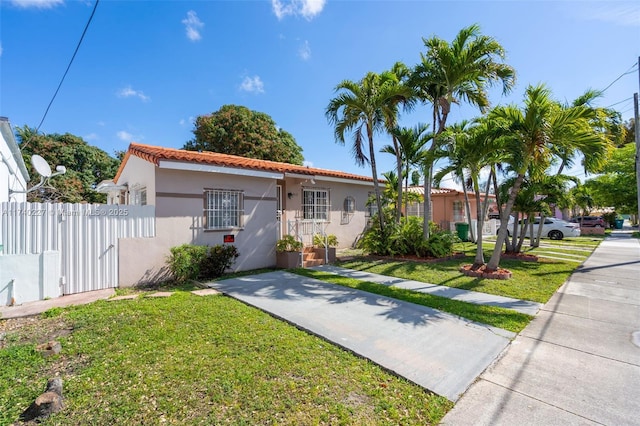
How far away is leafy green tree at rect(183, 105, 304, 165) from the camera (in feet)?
84.5

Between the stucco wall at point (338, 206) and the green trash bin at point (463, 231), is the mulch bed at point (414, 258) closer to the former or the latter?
the stucco wall at point (338, 206)

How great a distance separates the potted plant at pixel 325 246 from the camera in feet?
33.9

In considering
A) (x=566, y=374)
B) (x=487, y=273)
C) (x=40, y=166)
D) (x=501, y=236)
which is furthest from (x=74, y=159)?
(x=566, y=374)

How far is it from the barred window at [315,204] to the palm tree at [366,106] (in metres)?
2.32

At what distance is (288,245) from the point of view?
32.1ft

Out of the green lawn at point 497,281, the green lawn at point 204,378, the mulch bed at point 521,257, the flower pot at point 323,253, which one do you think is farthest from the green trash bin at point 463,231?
the green lawn at point 204,378

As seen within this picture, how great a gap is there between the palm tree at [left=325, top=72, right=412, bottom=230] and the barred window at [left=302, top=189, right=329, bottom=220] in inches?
91.4

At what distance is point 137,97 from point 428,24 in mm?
12887

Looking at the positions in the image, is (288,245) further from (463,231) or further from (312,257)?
(463,231)

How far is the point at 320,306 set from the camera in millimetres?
5531

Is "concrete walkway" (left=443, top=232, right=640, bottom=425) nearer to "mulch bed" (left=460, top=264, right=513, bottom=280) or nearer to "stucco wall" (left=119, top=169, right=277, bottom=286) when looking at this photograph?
"mulch bed" (left=460, top=264, right=513, bottom=280)

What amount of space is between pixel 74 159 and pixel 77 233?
28093 mm

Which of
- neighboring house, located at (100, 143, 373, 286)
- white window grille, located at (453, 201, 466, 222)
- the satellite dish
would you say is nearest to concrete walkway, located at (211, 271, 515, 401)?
neighboring house, located at (100, 143, 373, 286)

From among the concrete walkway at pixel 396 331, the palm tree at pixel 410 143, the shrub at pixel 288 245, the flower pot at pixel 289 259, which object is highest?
the palm tree at pixel 410 143
